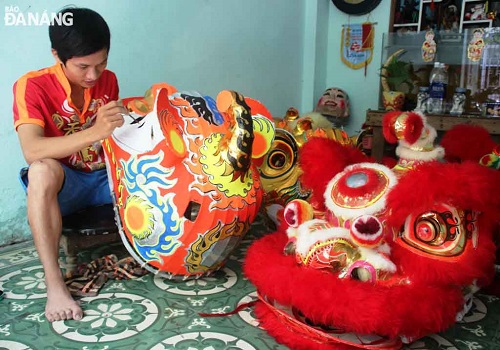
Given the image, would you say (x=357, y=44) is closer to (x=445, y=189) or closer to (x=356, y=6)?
(x=356, y=6)

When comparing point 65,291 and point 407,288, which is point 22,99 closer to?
point 65,291

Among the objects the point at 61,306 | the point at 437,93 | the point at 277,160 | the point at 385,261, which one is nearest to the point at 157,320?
the point at 61,306

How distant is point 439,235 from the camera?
1.17 m

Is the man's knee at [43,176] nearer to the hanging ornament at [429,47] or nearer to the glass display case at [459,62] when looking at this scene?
the glass display case at [459,62]

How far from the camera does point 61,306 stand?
1.33 meters

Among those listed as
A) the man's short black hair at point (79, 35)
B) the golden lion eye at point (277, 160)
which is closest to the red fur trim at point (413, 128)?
the golden lion eye at point (277, 160)

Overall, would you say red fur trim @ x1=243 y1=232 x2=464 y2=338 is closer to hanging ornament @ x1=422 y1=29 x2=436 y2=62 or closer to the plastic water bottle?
the plastic water bottle

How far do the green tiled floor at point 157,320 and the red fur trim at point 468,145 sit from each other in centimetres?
47

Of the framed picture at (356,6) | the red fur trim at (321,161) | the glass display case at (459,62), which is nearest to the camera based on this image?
the red fur trim at (321,161)

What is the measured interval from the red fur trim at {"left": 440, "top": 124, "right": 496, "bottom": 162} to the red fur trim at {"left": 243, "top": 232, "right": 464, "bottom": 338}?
22.0 inches

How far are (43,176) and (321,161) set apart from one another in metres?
0.82

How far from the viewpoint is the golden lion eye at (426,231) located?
3.84 feet

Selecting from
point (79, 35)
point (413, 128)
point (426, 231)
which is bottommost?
point (426, 231)

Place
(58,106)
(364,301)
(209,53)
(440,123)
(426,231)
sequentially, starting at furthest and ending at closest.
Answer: (440,123)
(209,53)
(58,106)
(426,231)
(364,301)
